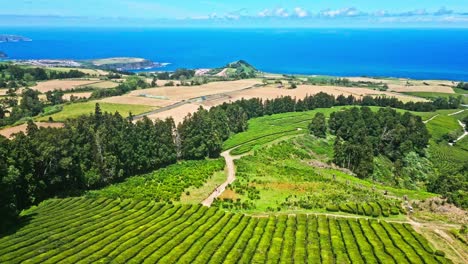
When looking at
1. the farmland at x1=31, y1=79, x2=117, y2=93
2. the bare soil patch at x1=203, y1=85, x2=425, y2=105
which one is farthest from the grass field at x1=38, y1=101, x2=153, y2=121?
the farmland at x1=31, y1=79, x2=117, y2=93

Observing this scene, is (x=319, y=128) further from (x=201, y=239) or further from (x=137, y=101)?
(x=137, y=101)

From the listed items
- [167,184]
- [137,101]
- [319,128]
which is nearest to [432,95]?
[319,128]

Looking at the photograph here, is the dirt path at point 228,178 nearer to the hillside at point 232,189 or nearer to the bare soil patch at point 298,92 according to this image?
the hillside at point 232,189

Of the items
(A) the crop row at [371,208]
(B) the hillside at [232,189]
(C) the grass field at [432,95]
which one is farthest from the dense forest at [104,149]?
(C) the grass field at [432,95]

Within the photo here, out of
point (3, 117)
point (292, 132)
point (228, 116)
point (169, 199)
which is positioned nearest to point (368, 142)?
point (292, 132)

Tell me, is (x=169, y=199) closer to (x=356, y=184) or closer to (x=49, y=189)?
(x=49, y=189)

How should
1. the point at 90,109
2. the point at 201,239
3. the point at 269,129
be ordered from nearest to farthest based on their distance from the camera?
the point at 201,239, the point at 269,129, the point at 90,109
